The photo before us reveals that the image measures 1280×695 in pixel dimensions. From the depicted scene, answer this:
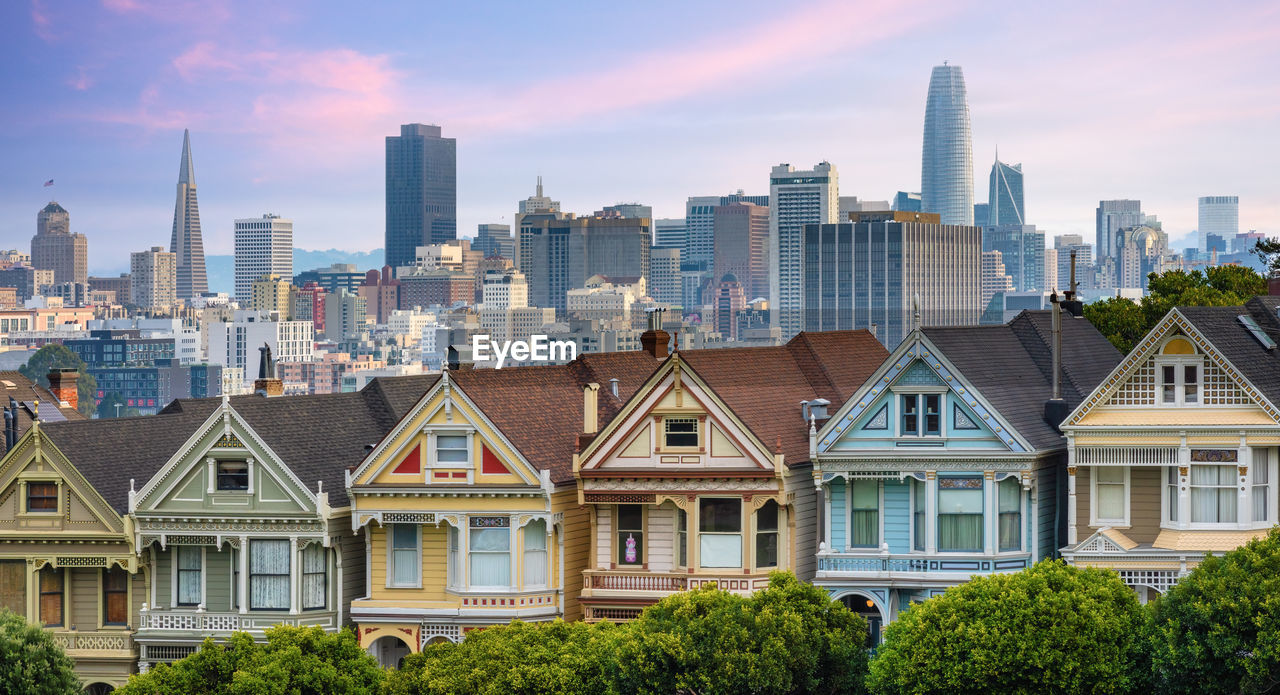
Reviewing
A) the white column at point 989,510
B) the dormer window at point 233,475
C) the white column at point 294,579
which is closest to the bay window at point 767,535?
the white column at point 989,510

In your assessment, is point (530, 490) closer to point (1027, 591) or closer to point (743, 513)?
point (743, 513)

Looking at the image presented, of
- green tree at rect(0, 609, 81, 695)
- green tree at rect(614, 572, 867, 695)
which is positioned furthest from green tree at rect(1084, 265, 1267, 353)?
green tree at rect(0, 609, 81, 695)

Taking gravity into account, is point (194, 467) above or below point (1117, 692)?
above

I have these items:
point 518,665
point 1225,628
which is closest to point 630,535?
point 518,665

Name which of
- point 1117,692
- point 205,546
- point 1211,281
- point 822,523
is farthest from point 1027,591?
point 1211,281

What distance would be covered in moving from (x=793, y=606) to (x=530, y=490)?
24.7 ft

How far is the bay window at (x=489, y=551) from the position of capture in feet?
172

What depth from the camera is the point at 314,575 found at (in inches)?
2117

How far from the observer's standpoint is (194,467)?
54.2 meters

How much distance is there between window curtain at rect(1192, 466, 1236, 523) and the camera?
48.2 meters

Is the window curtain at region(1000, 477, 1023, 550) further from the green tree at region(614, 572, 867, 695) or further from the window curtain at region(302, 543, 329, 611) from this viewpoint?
the window curtain at region(302, 543, 329, 611)

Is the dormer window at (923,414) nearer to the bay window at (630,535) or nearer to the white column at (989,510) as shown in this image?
the white column at (989,510)

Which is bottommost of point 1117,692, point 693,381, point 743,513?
point 1117,692

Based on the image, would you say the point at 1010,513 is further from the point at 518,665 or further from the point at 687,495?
the point at 518,665
